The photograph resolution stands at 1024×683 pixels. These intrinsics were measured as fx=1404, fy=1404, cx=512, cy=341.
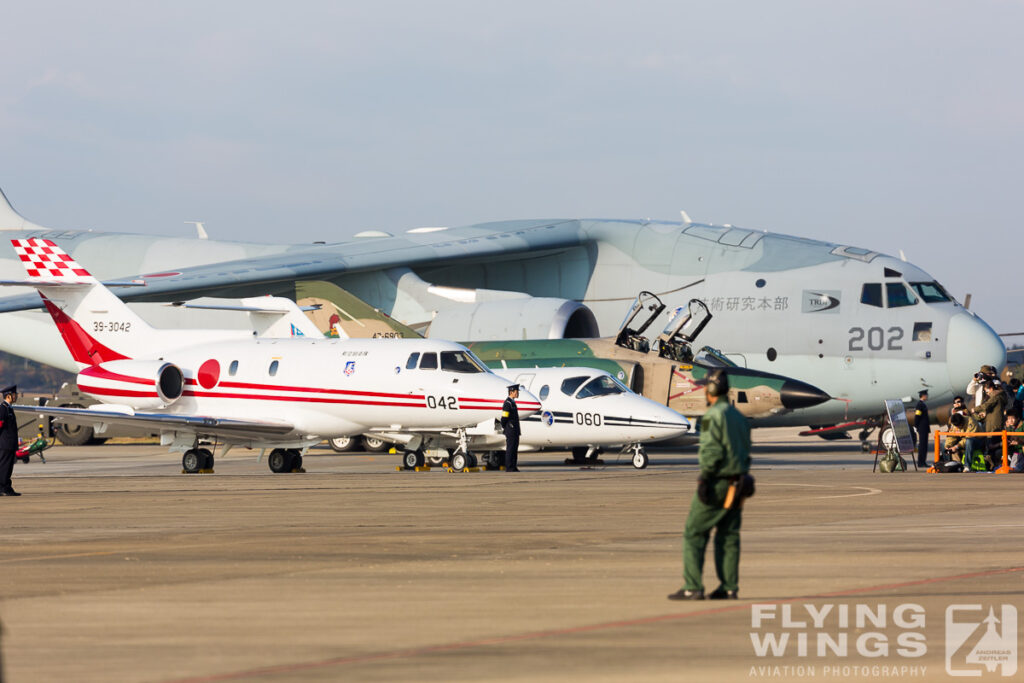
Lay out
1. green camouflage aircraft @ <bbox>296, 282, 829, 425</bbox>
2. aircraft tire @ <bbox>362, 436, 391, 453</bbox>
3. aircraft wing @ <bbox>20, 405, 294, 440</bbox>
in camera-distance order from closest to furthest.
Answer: aircraft wing @ <bbox>20, 405, 294, 440</bbox> < green camouflage aircraft @ <bbox>296, 282, 829, 425</bbox> < aircraft tire @ <bbox>362, 436, 391, 453</bbox>

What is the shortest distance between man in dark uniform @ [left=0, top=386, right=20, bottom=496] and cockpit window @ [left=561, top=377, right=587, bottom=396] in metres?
10.7

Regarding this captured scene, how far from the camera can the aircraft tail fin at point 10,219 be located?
46.9 metres

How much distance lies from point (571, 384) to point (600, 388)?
575mm

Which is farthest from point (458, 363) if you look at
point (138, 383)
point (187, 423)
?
point (138, 383)

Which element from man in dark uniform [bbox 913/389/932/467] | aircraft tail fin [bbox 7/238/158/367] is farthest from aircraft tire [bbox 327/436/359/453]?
man in dark uniform [bbox 913/389/932/467]

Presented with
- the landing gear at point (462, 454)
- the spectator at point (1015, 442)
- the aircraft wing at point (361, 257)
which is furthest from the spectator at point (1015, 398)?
the aircraft wing at point (361, 257)

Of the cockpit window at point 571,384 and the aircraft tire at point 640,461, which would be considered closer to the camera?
the aircraft tire at point 640,461

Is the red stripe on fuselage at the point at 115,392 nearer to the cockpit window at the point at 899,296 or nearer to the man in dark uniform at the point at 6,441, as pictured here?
the man in dark uniform at the point at 6,441

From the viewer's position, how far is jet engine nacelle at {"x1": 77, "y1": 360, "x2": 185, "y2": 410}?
26000 mm

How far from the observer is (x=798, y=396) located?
93.8 ft

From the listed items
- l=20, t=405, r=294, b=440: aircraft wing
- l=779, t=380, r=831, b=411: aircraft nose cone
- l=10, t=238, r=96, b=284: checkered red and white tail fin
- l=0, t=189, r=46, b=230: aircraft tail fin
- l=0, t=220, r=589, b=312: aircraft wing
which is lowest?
l=20, t=405, r=294, b=440: aircraft wing

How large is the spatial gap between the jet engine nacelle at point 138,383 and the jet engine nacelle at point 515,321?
26.9 ft

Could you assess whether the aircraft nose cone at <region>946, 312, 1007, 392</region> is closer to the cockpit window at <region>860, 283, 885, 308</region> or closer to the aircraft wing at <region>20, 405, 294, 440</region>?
the cockpit window at <region>860, 283, 885, 308</region>

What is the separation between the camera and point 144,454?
37.0 meters
